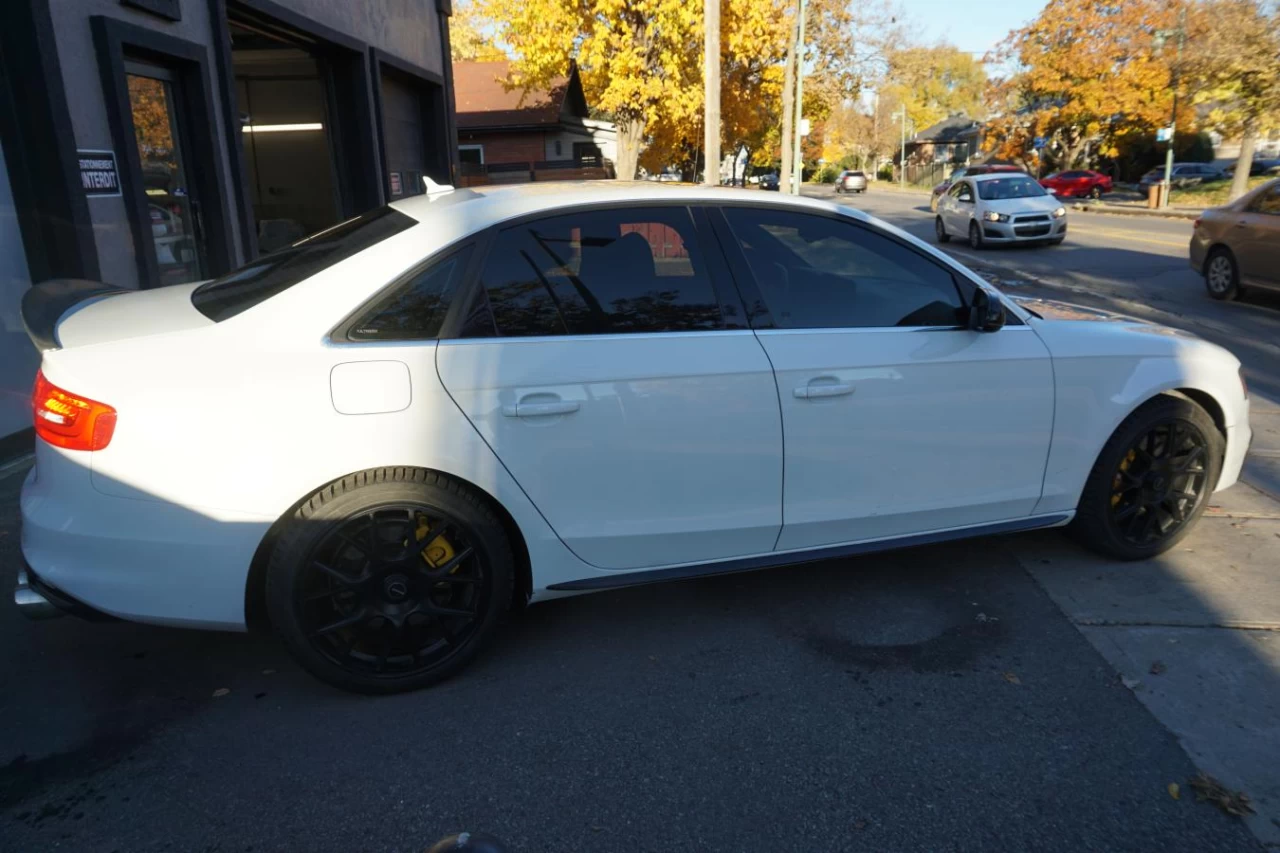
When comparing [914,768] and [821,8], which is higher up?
[821,8]

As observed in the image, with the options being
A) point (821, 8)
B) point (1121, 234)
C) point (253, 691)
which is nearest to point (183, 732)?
point (253, 691)

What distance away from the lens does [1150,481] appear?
399 centimetres

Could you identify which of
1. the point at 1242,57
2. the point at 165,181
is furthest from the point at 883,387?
the point at 1242,57

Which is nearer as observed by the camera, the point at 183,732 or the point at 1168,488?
Result: the point at 183,732

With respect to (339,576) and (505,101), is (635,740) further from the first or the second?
(505,101)

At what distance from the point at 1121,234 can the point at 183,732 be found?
78.1 ft

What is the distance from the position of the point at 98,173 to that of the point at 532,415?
507 cm

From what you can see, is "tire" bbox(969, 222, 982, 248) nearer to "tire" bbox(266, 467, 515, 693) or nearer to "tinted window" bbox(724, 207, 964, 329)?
"tinted window" bbox(724, 207, 964, 329)

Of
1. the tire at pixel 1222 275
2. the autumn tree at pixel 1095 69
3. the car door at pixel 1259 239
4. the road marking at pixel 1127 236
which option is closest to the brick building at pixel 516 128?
the road marking at pixel 1127 236

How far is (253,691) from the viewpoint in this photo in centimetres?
321

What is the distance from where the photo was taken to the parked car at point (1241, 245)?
1036 cm

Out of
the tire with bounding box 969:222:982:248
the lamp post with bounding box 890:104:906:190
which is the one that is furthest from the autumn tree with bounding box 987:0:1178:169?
the tire with bounding box 969:222:982:248

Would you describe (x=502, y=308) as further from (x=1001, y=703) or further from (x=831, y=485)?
(x=1001, y=703)

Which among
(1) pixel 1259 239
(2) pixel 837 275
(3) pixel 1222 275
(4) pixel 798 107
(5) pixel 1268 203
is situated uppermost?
(4) pixel 798 107
